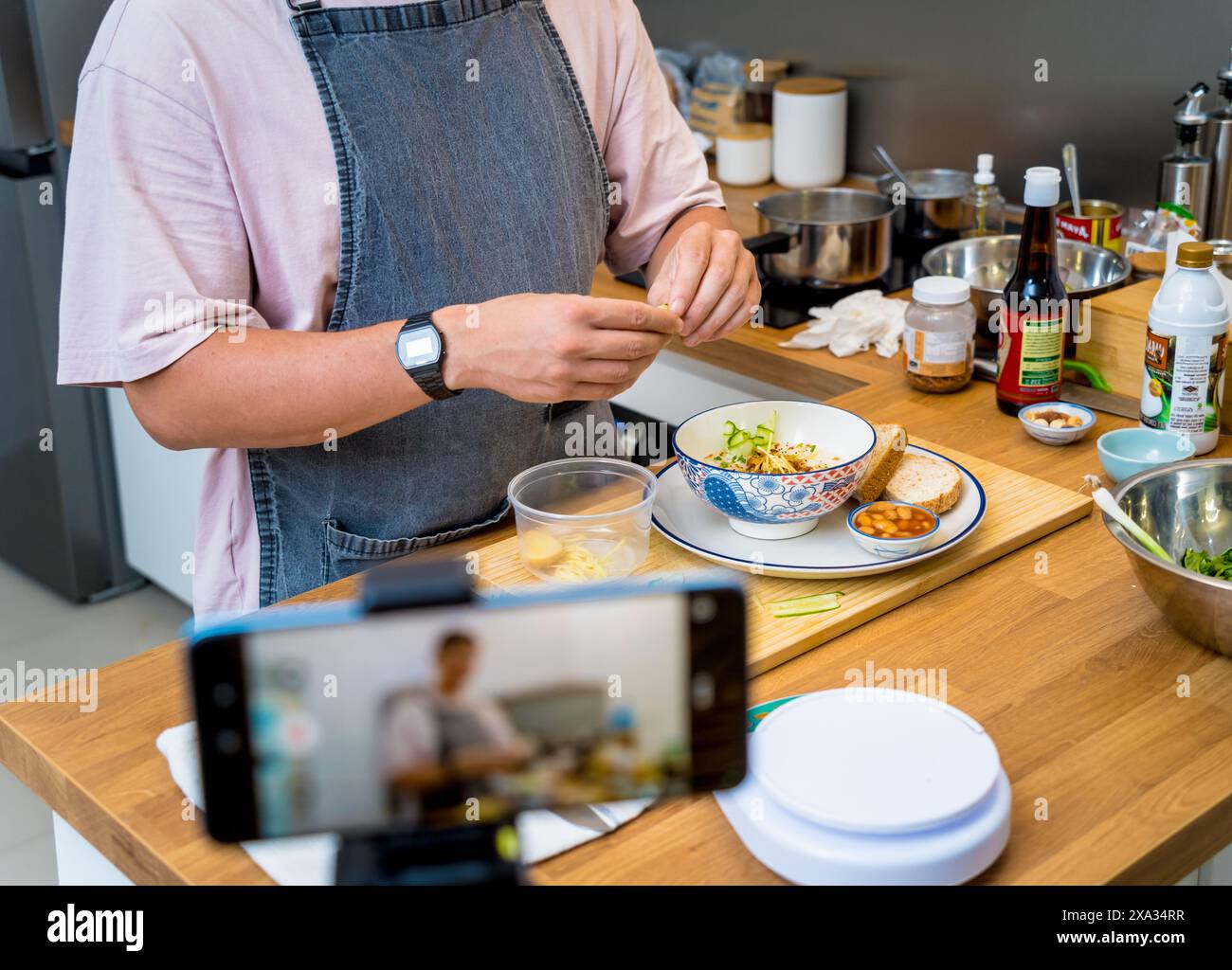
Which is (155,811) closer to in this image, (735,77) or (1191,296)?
(1191,296)

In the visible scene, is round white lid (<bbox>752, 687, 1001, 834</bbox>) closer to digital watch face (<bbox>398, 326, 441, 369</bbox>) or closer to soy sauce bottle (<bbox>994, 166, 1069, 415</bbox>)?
digital watch face (<bbox>398, 326, 441, 369</bbox>)

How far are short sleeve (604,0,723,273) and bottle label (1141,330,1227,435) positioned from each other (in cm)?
53

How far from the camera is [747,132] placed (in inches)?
100.0

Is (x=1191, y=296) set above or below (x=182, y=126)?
below

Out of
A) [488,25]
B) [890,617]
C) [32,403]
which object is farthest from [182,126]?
[32,403]

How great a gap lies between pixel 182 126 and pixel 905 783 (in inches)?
31.9

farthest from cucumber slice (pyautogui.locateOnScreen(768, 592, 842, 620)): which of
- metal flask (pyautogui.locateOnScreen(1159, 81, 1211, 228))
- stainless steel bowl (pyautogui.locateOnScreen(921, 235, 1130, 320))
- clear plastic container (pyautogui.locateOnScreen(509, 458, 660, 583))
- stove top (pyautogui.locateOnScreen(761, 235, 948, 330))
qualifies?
metal flask (pyautogui.locateOnScreen(1159, 81, 1211, 228))

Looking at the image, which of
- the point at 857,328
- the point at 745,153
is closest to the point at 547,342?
the point at 857,328

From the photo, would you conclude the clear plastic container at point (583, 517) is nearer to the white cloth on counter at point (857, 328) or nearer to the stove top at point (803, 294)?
the white cloth on counter at point (857, 328)

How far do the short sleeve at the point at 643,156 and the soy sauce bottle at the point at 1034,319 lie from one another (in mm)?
366

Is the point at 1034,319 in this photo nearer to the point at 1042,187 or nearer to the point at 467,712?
the point at 1042,187

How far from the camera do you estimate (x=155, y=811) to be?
0.88 metres

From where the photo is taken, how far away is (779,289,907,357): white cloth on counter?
176cm
